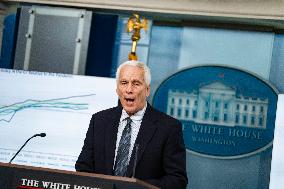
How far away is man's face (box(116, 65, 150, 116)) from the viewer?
2658 millimetres

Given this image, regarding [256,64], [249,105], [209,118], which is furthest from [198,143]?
[256,64]

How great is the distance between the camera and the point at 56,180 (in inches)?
69.9

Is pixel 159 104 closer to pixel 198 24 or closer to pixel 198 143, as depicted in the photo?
pixel 198 143

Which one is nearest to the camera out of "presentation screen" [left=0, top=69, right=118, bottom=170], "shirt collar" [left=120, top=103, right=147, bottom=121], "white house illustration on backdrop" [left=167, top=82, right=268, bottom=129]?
"shirt collar" [left=120, top=103, right=147, bottom=121]

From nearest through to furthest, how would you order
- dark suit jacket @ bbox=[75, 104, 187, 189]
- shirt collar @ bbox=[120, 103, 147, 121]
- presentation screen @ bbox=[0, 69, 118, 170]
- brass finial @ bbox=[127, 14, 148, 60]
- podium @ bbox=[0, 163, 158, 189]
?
podium @ bbox=[0, 163, 158, 189] < dark suit jacket @ bbox=[75, 104, 187, 189] < shirt collar @ bbox=[120, 103, 147, 121] < presentation screen @ bbox=[0, 69, 118, 170] < brass finial @ bbox=[127, 14, 148, 60]

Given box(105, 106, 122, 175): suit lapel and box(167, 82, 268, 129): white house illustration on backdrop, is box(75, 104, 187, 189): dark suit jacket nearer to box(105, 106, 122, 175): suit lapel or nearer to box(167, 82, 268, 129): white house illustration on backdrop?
box(105, 106, 122, 175): suit lapel

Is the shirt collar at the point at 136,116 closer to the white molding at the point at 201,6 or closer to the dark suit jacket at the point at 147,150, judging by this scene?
the dark suit jacket at the point at 147,150

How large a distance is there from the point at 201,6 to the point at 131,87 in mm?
2230

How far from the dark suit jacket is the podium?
785mm

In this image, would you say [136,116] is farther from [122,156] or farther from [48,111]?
[48,111]

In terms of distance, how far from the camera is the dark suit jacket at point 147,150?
2.62 meters

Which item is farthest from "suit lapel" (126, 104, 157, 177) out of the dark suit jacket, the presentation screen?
the presentation screen

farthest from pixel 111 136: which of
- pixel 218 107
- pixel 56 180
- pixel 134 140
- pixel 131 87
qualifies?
pixel 218 107

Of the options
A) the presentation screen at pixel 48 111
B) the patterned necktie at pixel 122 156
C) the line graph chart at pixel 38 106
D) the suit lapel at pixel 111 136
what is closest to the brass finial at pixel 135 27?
the presentation screen at pixel 48 111
